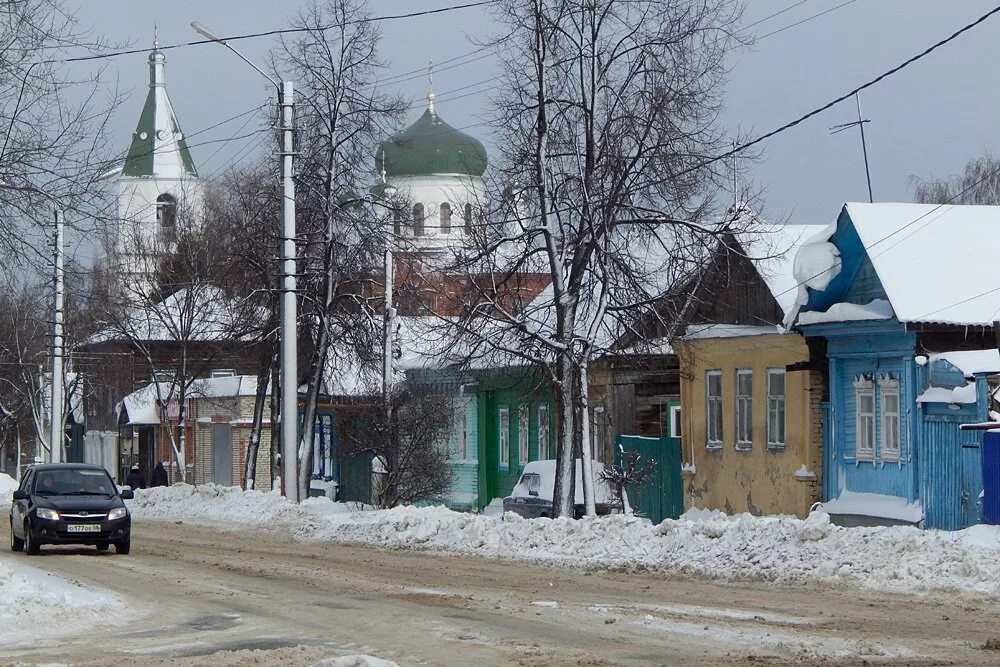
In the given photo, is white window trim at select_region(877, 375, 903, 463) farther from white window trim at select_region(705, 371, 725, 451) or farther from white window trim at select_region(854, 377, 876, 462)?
white window trim at select_region(705, 371, 725, 451)

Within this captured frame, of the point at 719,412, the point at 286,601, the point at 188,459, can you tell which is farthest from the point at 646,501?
the point at 188,459

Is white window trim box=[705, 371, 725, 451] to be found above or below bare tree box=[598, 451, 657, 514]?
above

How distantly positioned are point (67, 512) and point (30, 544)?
77cm

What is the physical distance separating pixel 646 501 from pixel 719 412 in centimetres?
316

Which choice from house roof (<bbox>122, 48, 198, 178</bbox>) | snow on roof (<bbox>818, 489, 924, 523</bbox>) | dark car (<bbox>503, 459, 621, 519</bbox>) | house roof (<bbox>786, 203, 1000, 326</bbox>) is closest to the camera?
house roof (<bbox>786, 203, 1000, 326</bbox>)

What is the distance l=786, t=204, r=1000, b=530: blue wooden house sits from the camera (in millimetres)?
24672

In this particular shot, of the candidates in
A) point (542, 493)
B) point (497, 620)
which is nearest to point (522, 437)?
point (542, 493)

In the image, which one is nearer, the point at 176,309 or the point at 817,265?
the point at 817,265

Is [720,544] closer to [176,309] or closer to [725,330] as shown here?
[725,330]

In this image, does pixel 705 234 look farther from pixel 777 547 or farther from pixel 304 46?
pixel 304 46

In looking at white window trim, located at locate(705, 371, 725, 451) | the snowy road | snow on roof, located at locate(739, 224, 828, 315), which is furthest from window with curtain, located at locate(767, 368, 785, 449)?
the snowy road

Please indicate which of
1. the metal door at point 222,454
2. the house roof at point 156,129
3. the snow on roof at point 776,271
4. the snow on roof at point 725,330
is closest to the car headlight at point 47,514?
the snow on roof at point 725,330

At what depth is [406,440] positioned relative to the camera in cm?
3397

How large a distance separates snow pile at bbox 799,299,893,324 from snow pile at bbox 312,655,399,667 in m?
16.6
